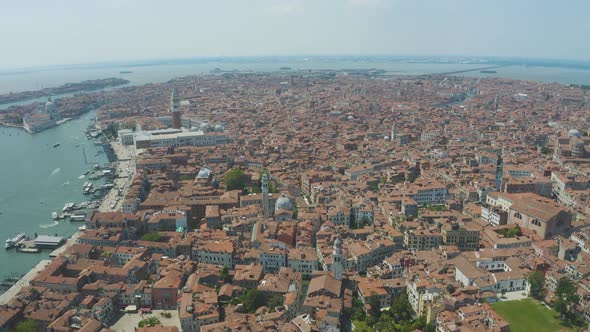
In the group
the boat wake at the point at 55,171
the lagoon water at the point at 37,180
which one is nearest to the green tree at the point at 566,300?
the lagoon water at the point at 37,180

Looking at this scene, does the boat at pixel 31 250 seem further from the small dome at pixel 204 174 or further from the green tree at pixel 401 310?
the green tree at pixel 401 310

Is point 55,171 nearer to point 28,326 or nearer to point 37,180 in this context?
point 37,180

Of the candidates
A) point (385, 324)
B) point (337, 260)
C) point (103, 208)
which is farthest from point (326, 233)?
point (103, 208)

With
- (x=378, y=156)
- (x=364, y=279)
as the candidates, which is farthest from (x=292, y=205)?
(x=378, y=156)

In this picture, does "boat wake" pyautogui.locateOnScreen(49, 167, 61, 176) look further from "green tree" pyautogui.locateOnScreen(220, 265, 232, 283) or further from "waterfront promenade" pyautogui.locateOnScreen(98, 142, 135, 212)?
"green tree" pyautogui.locateOnScreen(220, 265, 232, 283)

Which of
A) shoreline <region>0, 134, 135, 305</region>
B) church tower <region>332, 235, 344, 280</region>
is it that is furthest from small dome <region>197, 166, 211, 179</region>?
church tower <region>332, 235, 344, 280</region>

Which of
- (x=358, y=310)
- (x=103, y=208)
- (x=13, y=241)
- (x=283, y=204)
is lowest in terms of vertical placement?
(x=13, y=241)
